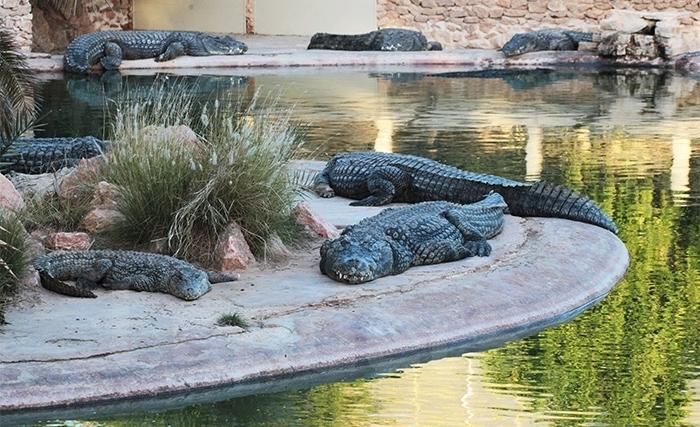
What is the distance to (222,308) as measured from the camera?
778 centimetres

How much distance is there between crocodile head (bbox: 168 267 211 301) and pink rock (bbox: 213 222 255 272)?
47cm

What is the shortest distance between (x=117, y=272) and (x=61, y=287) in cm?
34

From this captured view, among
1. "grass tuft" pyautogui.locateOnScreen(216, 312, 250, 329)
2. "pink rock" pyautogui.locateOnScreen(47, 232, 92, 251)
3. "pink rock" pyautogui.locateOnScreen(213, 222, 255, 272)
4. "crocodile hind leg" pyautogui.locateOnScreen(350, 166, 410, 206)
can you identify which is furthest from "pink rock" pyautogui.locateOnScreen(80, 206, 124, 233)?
"crocodile hind leg" pyautogui.locateOnScreen(350, 166, 410, 206)

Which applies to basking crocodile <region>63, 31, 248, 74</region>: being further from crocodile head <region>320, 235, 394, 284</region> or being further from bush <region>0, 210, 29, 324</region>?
bush <region>0, 210, 29, 324</region>

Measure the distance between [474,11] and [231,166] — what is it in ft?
69.2

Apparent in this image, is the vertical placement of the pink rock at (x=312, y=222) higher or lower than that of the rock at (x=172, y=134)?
lower

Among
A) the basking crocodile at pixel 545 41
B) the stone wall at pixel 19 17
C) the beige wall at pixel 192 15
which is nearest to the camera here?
the stone wall at pixel 19 17

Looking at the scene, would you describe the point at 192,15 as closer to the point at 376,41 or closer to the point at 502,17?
the point at 376,41

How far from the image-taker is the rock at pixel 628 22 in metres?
25.1

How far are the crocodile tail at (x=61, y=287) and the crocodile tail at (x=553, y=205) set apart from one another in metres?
3.41

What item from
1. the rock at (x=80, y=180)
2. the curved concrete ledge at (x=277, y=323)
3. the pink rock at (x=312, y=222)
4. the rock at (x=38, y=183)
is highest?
the rock at (x=80, y=180)

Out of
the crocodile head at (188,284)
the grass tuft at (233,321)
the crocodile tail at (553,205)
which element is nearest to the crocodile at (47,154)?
the crocodile tail at (553,205)

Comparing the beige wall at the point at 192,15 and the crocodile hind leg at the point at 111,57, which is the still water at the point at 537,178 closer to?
the crocodile hind leg at the point at 111,57

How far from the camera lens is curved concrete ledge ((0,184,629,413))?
6.86 meters
